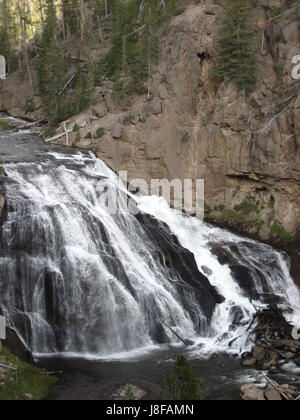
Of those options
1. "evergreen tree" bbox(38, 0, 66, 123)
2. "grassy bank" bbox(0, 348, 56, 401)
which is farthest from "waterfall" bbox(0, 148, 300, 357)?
"evergreen tree" bbox(38, 0, 66, 123)

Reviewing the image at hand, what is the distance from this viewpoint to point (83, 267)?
77.5ft

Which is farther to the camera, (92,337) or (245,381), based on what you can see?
(92,337)

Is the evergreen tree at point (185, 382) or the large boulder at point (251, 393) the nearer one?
the evergreen tree at point (185, 382)

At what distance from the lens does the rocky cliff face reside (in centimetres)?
3234

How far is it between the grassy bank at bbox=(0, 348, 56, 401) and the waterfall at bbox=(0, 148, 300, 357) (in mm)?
2975

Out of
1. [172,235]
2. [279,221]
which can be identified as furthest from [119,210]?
[279,221]

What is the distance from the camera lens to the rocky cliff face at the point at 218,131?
32344mm

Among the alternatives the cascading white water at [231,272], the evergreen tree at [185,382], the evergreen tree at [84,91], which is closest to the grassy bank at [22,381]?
the evergreen tree at [185,382]

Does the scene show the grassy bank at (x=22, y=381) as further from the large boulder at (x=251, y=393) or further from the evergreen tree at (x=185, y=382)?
the large boulder at (x=251, y=393)

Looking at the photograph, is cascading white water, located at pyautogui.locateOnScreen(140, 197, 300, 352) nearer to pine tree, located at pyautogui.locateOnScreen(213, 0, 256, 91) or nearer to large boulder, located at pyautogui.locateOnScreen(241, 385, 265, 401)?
large boulder, located at pyautogui.locateOnScreen(241, 385, 265, 401)

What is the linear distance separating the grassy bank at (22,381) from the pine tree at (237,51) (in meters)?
24.7

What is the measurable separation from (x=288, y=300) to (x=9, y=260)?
591 inches

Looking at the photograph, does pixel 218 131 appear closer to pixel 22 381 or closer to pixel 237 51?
pixel 237 51
